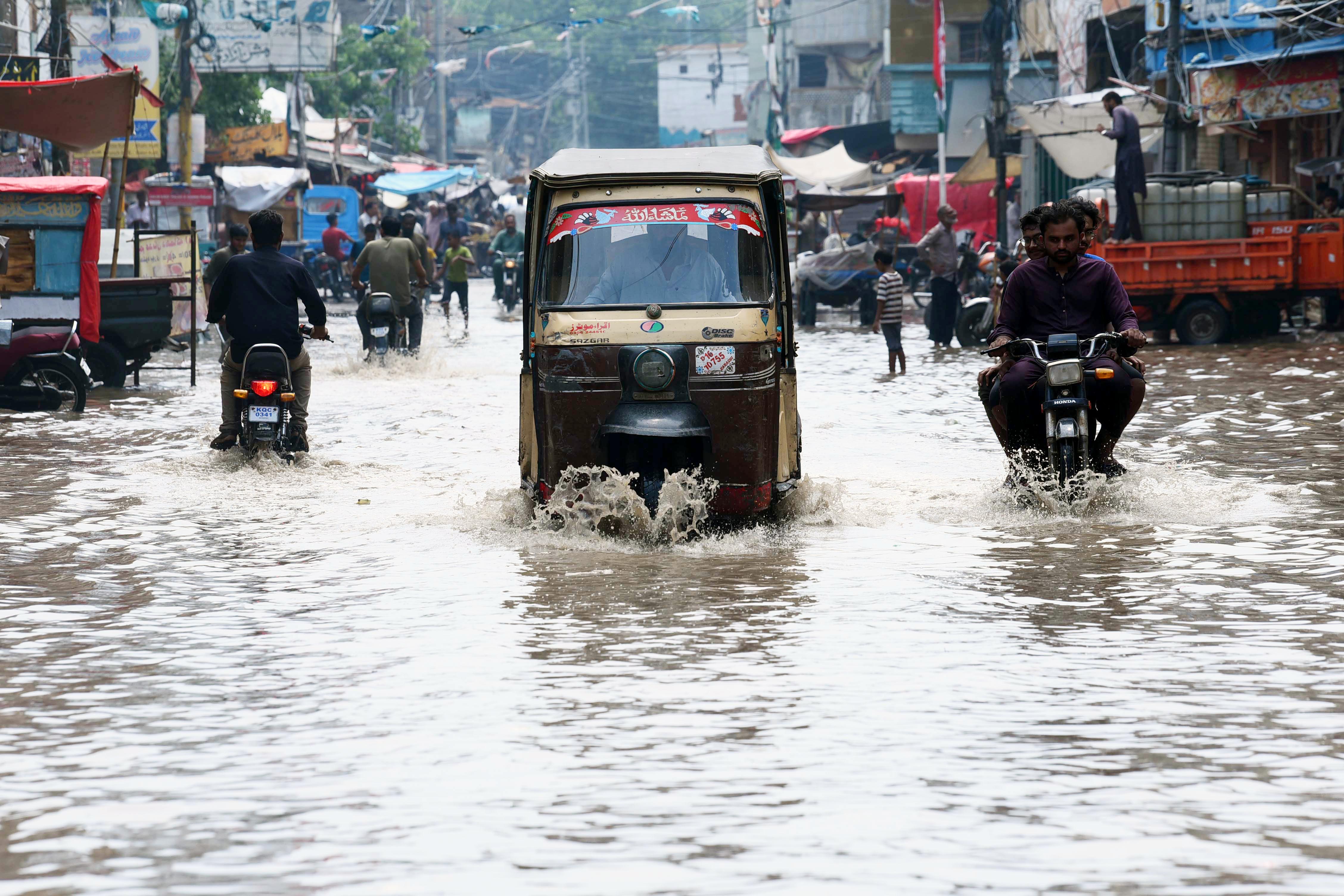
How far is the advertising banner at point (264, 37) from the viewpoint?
3828 centimetres

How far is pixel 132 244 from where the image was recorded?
2294 cm

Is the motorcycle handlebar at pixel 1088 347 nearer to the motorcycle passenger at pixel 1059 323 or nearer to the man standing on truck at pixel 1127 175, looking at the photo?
the motorcycle passenger at pixel 1059 323

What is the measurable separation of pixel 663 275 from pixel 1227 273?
1482 centimetres

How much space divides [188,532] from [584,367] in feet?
7.65

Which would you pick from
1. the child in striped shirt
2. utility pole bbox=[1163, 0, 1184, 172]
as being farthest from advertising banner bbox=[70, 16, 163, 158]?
utility pole bbox=[1163, 0, 1184, 172]

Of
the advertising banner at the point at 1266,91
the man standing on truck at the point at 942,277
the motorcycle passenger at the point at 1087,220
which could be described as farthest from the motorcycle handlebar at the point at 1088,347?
the advertising banner at the point at 1266,91

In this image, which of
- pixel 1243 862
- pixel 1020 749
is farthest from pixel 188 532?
pixel 1243 862

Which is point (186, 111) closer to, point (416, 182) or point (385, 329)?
point (385, 329)

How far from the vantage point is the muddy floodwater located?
4254mm

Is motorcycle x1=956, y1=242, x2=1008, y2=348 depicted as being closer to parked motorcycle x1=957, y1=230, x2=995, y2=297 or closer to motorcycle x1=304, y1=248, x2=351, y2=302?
parked motorcycle x1=957, y1=230, x2=995, y2=297

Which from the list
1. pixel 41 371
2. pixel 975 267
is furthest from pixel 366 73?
pixel 41 371

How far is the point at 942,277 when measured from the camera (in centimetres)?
2339

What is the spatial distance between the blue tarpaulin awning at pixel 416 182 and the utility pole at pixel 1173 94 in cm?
3054

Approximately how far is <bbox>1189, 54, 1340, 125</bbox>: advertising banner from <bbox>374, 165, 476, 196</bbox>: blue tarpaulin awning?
2941cm
